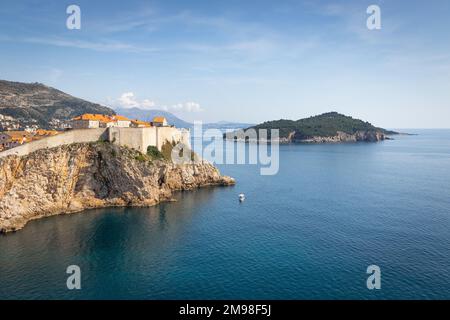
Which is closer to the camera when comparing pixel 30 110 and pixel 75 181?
pixel 75 181

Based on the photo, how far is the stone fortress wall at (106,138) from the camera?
61206mm

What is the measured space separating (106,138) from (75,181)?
11.5 metres

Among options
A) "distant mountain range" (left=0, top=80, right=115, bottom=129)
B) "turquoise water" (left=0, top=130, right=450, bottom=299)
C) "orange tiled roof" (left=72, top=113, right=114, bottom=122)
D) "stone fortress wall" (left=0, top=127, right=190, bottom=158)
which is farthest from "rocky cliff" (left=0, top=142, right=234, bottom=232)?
"distant mountain range" (left=0, top=80, right=115, bottom=129)

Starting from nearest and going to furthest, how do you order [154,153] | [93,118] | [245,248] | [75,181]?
[245,248], [75,181], [93,118], [154,153]

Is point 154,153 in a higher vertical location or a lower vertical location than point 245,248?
higher

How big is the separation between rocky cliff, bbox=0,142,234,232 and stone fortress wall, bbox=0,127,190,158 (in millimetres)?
1380

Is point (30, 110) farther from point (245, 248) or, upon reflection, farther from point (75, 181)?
point (245, 248)

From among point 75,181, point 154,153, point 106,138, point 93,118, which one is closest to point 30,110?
point 93,118

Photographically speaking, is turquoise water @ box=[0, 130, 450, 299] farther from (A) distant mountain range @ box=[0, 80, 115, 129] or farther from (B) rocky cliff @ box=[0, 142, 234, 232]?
(A) distant mountain range @ box=[0, 80, 115, 129]

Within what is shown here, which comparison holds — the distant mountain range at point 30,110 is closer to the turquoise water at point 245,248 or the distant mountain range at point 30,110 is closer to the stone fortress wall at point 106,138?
the stone fortress wall at point 106,138

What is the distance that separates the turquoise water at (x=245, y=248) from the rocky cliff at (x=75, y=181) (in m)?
3.63

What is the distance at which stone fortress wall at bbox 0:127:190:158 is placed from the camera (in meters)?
61.2

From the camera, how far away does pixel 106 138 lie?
7112cm

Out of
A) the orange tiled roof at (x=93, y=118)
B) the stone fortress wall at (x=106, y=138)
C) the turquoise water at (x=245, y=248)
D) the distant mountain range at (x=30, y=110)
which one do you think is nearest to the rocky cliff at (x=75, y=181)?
the stone fortress wall at (x=106, y=138)
